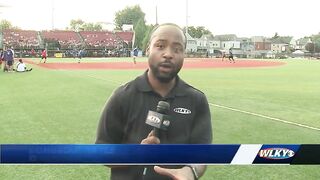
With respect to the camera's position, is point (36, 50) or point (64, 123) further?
point (36, 50)

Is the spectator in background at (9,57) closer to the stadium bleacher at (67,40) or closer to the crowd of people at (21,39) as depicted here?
the stadium bleacher at (67,40)

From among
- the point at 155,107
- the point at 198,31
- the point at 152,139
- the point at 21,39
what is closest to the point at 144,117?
the point at 155,107

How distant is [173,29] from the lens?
2.42m

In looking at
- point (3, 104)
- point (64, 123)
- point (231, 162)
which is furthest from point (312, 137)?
point (3, 104)

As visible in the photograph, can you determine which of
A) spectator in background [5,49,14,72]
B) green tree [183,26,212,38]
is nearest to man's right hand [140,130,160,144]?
spectator in background [5,49,14,72]

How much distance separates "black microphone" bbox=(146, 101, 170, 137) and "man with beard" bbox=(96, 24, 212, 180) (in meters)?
0.12

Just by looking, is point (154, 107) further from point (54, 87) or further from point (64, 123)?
point (54, 87)

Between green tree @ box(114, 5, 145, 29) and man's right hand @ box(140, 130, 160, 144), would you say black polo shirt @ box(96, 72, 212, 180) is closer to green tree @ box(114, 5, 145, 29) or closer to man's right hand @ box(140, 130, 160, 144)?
man's right hand @ box(140, 130, 160, 144)

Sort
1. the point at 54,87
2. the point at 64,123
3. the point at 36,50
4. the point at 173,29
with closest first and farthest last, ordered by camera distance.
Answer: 1. the point at 173,29
2. the point at 64,123
3. the point at 54,87
4. the point at 36,50

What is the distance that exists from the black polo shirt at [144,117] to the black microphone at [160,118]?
15 cm

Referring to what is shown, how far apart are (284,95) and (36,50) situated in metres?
52.2

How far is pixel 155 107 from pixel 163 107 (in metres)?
0.20

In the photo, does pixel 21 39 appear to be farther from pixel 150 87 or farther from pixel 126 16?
pixel 150 87

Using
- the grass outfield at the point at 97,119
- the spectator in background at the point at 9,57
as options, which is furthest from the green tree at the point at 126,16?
the grass outfield at the point at 97,119
